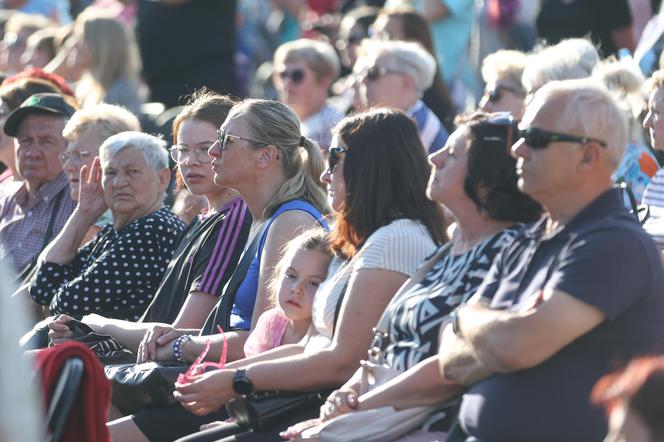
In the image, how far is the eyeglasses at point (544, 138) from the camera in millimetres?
3842

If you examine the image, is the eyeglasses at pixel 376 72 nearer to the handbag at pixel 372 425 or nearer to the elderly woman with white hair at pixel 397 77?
the elderly woman with white hair at pixel 397 77

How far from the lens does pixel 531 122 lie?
3941 mm

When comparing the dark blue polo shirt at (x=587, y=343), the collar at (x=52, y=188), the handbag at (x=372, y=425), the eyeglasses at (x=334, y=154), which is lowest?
the handbag at (x=372, y=425)

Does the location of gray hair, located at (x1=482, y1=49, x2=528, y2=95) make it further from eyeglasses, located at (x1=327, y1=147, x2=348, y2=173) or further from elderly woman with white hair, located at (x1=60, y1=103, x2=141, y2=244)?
eyeglasses, located at (x1=327, y1=147, x2=348, y2=173)

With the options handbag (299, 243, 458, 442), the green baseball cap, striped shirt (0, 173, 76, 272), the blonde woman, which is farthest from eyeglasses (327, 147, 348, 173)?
the blonde woman

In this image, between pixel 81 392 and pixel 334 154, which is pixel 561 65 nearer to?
pixel 334 154

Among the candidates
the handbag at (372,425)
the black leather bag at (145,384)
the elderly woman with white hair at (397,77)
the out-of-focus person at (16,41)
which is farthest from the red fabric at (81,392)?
the out-of-focus person at (16,41)

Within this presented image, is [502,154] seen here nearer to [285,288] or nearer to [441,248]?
[441,248]

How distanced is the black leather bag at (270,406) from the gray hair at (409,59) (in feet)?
11.6

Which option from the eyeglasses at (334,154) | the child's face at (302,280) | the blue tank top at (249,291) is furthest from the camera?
the blue tank top at (249,291)

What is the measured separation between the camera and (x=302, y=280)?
16.1ft

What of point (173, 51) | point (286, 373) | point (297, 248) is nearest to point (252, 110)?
point (297, 248)

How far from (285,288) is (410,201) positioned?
1.99 ft

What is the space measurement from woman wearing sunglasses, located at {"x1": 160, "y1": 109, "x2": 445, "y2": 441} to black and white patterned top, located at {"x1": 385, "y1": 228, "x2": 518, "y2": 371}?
0.21 m
